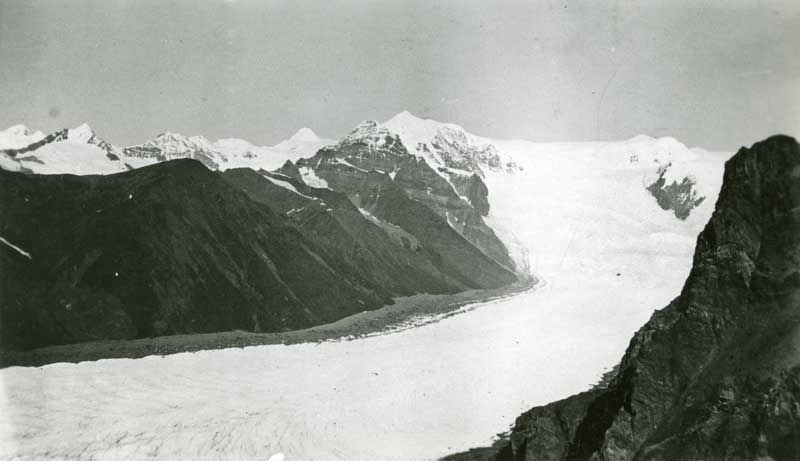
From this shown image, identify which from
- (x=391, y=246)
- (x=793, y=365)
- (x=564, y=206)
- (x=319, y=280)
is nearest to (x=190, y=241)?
(x=319, y=280)

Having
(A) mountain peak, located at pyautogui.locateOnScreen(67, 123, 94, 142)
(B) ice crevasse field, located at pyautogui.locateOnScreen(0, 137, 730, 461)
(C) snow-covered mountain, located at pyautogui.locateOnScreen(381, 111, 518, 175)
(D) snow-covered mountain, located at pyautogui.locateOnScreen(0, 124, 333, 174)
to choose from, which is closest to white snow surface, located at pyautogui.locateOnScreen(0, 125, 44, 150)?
(D) snow-covered mountain, located at pyautogui.locateOnScreen(0, 124, 333, 174)

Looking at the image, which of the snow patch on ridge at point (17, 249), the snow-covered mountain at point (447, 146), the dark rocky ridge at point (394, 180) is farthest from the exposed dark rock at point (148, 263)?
the snow-covered mountain at point (447, 146)

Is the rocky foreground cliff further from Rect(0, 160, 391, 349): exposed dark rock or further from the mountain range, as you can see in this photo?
the mountain range

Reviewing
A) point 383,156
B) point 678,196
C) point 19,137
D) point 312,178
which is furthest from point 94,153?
point 678,196

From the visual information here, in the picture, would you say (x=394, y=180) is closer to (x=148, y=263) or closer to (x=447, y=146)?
(x=447, y=146)

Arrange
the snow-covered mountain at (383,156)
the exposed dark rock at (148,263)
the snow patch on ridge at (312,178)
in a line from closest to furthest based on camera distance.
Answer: the exposed dark rock at (148,263) < the snow-covered mountain at (383,156) < the snow patch on ridge at (312,178)

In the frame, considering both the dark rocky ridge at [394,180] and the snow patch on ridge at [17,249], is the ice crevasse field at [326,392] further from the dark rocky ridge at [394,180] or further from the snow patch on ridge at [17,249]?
the dark rocky ridge at [394,180]

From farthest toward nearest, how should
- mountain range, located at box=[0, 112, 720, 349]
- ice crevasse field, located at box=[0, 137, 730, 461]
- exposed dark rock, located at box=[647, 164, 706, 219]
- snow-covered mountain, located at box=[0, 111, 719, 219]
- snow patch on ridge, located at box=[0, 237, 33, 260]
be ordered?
exposed dark rock, located at box=[647, 164, 706, 219]
snow-covered mountain, located at box=[0, 111, 719, 219]
snow patch on ridge, located at box=[0, 237, 33, 260]
mountain range, located at box=[0, 112, 720, 349]
ice crevasse field, located at box=[0, 137, 730, 461]

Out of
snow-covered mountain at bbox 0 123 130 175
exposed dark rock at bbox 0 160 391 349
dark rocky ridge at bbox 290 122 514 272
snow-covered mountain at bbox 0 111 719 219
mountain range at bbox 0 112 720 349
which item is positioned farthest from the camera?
dark rocky ridge at bbox 290 122 514 272

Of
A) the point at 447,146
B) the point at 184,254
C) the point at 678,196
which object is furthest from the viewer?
the point at 447,146
